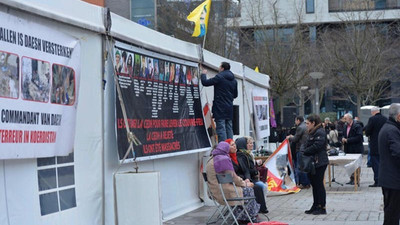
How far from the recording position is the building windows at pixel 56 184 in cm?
691

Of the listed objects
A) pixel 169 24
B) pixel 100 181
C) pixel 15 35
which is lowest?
pixel 100 181

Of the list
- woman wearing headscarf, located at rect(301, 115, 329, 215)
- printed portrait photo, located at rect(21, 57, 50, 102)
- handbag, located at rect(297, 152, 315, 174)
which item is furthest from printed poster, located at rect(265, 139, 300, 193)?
printed portrait photo, located at rect(21, 57, 50, 102)

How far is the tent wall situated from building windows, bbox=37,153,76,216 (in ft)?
0.22

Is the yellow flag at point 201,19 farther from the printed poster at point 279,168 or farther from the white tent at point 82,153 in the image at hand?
the printed poster at point 279,168

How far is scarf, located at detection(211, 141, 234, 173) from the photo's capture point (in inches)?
378

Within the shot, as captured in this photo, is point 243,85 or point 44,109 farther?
point 243,85

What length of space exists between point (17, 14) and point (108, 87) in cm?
221

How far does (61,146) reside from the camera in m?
7.07

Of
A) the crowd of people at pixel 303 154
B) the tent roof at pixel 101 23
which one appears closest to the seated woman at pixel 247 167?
the crowd of people at pixel 303 154

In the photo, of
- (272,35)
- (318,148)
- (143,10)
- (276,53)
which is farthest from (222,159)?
(272,35)

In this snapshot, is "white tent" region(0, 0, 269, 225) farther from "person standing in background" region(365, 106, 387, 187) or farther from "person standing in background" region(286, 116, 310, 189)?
"person standing in background" region(365, 106, 387, 187)

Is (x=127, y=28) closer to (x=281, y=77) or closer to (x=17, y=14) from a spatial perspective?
(x=17, y=14)

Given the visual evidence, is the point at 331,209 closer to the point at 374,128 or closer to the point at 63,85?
the point at 374,128

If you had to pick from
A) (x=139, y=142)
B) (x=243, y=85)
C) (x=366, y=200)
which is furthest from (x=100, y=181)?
(x=243, y=85)
